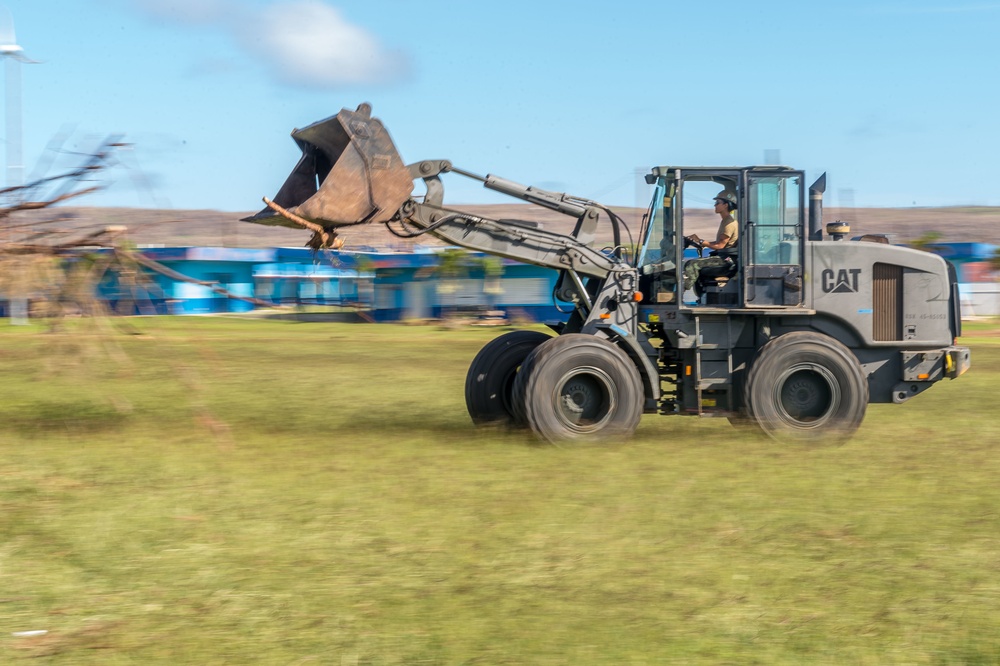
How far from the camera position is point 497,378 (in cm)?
1220

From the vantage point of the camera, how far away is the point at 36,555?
6.77 metres

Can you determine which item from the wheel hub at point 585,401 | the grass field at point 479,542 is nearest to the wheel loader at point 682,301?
the wheel hub at point 585,401

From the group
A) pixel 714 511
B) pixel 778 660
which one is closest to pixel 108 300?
pixel 714 511

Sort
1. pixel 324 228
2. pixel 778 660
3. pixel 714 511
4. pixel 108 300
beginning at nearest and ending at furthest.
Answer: pixel 778 660 → pixel 714 511 → pixel 108 300 → pixel 324 228

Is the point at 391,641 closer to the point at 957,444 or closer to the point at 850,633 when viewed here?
the point at 850,633

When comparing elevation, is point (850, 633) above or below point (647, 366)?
below

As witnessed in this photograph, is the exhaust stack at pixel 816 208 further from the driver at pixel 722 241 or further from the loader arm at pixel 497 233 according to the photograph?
the loader arm at pixel 497 233

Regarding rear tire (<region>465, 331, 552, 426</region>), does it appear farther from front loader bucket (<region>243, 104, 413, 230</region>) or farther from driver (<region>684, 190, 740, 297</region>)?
front loader bucket (<region>243, 104, 413, 230</region>)

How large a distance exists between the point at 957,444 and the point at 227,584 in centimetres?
795

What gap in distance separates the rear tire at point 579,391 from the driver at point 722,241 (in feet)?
3.66

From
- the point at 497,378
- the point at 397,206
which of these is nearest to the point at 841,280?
the point at 497,378

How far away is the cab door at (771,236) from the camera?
37.3ft

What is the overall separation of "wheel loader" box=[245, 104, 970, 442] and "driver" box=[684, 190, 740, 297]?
0.22 ft

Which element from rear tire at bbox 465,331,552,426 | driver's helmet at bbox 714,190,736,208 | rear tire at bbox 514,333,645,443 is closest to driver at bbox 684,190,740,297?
driver's helmet at bbox 714,190,736,208
